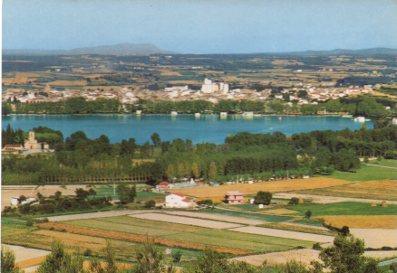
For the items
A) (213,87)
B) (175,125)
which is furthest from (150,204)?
(175,125)

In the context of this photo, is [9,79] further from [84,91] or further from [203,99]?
[203,99]

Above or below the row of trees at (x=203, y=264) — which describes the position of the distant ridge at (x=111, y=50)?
above

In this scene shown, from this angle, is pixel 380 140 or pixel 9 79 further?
pixel 380 140

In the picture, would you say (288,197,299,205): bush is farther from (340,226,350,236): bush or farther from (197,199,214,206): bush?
(340,226,350,236): bush

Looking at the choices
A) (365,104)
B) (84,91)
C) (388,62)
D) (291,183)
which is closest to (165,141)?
(84,91)

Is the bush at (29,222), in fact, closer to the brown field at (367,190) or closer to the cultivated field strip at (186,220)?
the cultivated field strip at (186,220)

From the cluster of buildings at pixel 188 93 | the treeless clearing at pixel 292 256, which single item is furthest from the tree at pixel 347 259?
the cluster of buildings at pixel 188 93
